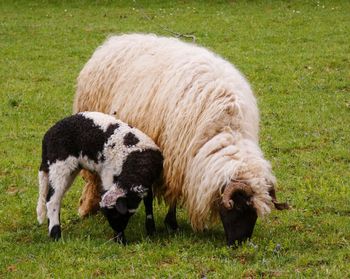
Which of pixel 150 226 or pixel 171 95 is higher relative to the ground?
pixel 171 95

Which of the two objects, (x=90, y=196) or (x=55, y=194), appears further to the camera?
(x=90, y=196)

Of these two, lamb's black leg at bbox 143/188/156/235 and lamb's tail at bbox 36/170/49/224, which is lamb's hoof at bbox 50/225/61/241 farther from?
lamb's black leg at bbox 143/188/156/235

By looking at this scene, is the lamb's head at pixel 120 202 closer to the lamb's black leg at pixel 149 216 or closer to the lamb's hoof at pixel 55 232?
the lamb's black leg at pixel 149 216

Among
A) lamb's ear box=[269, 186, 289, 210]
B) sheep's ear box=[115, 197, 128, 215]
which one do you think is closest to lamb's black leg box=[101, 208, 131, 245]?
sheep's ear box=[115, 197, 128, 215]

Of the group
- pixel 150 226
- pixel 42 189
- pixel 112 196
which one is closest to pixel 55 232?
pixel 42 189

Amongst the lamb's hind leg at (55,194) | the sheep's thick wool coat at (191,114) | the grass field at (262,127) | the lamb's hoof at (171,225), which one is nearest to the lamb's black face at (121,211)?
the grass field at (262,127)

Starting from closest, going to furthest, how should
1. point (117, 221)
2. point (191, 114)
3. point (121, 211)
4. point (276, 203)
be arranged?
point (276, 203), point (121, 211), point (117, 221), point (191, 114)

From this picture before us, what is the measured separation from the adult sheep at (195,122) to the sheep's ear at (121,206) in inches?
24.4

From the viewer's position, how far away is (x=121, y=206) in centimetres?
720

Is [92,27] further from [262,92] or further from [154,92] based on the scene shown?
[154,92]

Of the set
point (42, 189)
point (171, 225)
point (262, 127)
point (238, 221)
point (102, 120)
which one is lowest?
point (262, 127)

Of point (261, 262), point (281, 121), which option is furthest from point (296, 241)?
point (281, 121)

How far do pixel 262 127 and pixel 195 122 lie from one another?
5.40 m

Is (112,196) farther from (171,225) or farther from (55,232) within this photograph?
(171,225)
